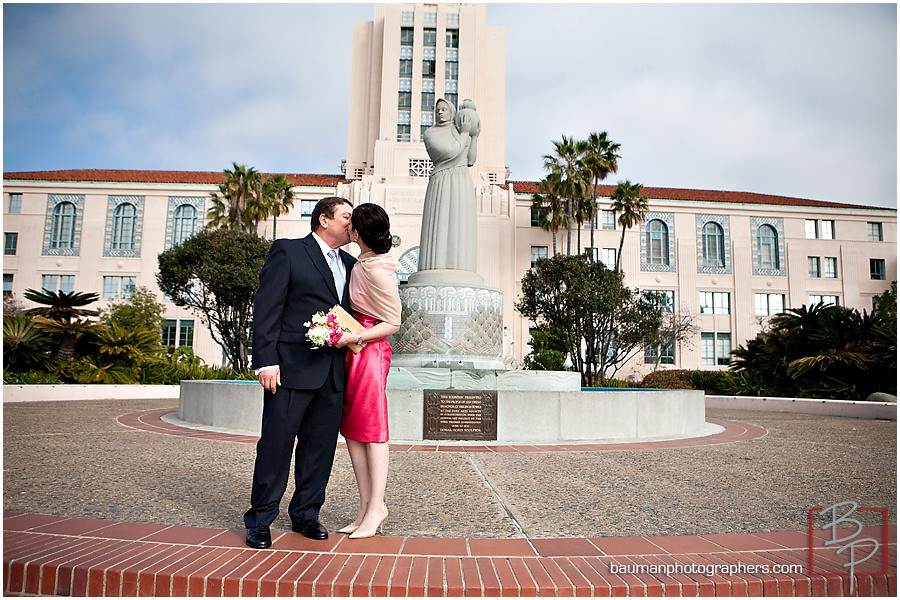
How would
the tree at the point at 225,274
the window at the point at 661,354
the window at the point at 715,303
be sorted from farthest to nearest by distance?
the window at the point at 715,303, the window at the point at 661,354, the tree at the point at 225,274

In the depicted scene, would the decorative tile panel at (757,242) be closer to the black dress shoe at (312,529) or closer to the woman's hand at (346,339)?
the woman's hand at (346,339)

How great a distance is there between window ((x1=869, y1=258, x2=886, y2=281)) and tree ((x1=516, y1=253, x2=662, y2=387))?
80.0 ft

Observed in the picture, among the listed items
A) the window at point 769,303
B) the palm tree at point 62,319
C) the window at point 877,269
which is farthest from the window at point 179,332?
the window at point 877,269

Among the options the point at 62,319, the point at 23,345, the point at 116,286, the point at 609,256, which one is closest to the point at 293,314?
the point at 23,345

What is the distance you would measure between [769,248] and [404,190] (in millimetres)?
25493

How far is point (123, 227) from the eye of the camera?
40219 millimetres

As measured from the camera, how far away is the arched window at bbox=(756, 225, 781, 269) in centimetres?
4166

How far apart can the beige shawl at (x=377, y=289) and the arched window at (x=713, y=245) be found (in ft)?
137

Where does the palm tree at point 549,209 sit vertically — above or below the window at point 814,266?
above

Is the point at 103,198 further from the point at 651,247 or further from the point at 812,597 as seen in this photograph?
the point at 812,597

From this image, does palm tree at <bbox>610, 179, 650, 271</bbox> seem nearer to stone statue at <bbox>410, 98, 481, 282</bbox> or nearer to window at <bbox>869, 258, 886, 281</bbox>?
window at <bbox>869, 258, 886, 281</bbox>

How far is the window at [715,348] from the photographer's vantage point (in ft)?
131

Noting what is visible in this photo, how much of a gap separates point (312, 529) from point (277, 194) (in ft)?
112

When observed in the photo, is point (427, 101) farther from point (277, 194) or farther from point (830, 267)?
point (830, 267)
